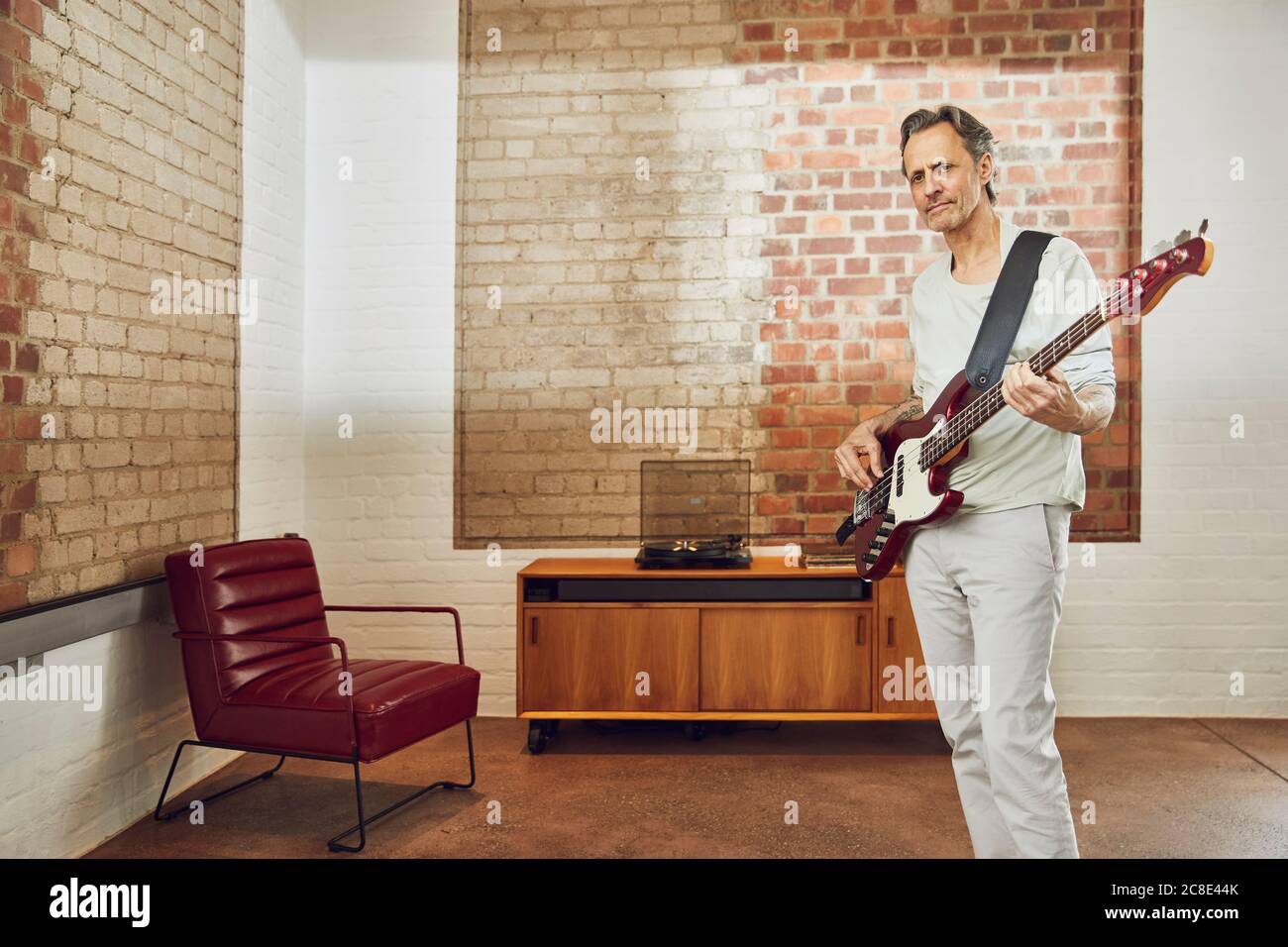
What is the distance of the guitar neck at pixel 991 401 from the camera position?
190 centimetres

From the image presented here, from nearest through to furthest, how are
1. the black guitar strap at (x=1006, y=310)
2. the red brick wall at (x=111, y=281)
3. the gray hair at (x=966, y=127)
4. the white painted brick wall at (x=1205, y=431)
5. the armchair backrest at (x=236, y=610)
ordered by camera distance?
1. the black guitar strap at (x=1006, y=310)
2. the gray hair at (x=966, y=127)
3. the red brick wall at (x=111, y=281)
4. the armchair backrest at (x=236, y=610)
5. the white painted brick wall at (x=1205, y=431)

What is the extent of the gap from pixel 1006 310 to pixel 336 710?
2.11 m

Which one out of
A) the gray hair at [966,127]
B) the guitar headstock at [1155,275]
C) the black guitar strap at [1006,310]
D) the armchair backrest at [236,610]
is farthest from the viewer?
the armchair backrest at [236,610]

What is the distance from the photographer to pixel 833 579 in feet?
12.3

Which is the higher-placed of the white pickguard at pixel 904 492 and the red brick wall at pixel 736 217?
the red brick wall at pixel 736 217

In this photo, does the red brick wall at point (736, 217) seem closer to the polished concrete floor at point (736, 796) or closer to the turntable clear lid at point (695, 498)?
the turntable clear lid at point (695, 498)

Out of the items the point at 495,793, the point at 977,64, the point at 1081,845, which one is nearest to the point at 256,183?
the point at 495,793

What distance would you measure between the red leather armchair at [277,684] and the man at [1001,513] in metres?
1.59

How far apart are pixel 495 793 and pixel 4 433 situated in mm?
1847

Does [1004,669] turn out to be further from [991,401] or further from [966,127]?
[966,127]

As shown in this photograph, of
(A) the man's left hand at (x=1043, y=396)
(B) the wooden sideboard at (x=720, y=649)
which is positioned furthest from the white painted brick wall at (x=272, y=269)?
(A) the man's left hand at (x=1043, y=396)

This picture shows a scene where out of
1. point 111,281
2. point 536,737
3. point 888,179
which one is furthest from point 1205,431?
point 111,281

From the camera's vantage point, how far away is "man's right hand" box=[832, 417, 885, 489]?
7.89 feet

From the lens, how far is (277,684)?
3.04 m
